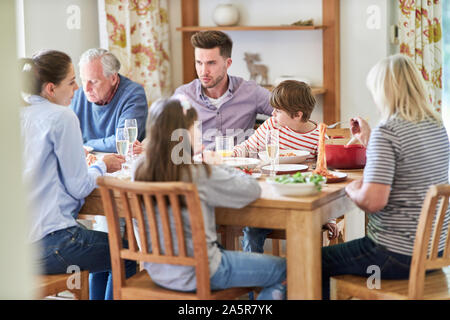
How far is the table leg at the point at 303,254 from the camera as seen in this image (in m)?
2.00

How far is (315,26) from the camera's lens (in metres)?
4.42

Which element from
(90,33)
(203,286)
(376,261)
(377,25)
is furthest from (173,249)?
(377,25)

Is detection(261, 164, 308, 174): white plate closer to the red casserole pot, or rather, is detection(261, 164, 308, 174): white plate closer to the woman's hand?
the red casserole pot

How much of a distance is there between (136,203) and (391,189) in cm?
80

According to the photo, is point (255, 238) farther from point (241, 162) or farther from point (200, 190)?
point (200, 190)

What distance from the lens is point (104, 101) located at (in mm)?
3432

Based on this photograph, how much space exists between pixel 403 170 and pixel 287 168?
0.61m

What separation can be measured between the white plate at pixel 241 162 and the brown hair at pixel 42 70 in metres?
0.71

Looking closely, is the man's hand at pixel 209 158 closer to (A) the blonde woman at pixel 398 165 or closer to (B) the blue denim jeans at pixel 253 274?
(B) the blue denim jeans at pixel 253 274

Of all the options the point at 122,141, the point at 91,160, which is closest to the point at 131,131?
the point at 122,141

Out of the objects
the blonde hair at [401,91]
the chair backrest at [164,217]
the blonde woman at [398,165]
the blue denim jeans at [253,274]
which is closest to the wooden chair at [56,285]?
the chair backrest at [164,217]
